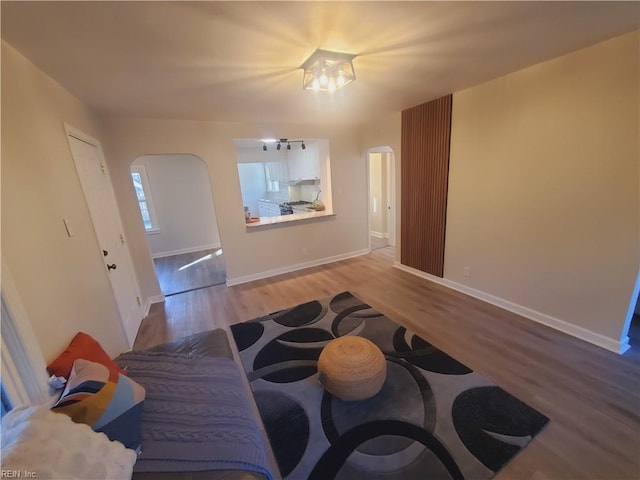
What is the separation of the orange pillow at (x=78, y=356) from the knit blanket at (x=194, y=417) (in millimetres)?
232

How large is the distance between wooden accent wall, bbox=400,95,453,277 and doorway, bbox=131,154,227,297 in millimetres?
3664

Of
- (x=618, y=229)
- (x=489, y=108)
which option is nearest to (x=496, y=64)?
(x=489, y=108)

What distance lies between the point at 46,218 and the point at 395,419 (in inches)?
101

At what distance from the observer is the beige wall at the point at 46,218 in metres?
1.30

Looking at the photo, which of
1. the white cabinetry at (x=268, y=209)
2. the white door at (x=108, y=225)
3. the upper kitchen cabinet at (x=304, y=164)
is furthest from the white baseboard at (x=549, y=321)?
the white cabinetry at (x=268, y=209)

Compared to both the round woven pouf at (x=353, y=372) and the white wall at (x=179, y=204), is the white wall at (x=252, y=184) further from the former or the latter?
the round woven pouf at (x=353, y=372)

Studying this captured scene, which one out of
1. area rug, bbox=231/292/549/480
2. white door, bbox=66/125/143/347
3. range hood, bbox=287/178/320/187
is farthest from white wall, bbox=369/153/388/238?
white door, bbox=66/125/143/347

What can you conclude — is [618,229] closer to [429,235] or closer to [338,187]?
[429,235]

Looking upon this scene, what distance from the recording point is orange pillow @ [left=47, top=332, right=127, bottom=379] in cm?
130

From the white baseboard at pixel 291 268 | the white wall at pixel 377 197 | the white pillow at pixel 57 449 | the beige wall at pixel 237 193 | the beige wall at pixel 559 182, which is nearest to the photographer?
the white pillow at pixel 57 449

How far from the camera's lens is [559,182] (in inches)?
92.1

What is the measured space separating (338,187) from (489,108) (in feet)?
8.44

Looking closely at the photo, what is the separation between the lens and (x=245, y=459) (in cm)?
111

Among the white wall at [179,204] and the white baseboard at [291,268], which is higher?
the white wall at [179,204]
